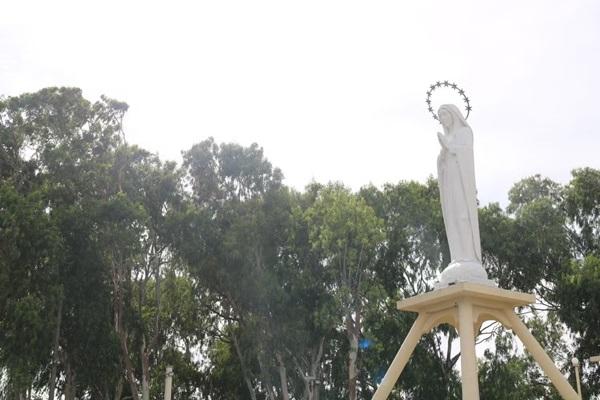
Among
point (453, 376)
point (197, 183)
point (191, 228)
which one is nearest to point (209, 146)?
point (197, 183)

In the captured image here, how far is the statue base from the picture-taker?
13.1 meters

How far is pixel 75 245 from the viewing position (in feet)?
89.1

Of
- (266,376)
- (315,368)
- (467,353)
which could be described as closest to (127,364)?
(266,376)

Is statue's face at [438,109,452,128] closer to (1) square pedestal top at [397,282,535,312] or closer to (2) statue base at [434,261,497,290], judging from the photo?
(2) statue base at [434,261,497,290]

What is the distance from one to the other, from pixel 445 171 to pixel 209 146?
17.4 meters

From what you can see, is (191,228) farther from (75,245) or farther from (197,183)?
(75,245)

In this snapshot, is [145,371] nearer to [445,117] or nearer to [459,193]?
[459,193]

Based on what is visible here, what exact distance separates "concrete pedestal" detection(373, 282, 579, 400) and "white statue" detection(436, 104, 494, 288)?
2.32 ft

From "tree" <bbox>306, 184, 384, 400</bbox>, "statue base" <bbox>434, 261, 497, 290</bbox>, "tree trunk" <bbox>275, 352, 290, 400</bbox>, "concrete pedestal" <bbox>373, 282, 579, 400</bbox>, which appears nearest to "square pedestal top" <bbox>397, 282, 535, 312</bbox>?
"concrete pedestal" <bbox>373, 282, 579, 400</bbox>

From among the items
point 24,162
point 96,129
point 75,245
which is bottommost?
point 75,245

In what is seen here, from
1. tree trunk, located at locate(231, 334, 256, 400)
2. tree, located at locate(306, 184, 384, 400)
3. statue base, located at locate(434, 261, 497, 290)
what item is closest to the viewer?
statue base, located at locate(434, 261, 497, 290)

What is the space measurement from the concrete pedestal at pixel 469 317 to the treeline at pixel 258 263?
13069 mm

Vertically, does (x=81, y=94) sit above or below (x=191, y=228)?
above

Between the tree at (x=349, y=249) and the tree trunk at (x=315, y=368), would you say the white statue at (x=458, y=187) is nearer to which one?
the tree at (x=349, y=249)
